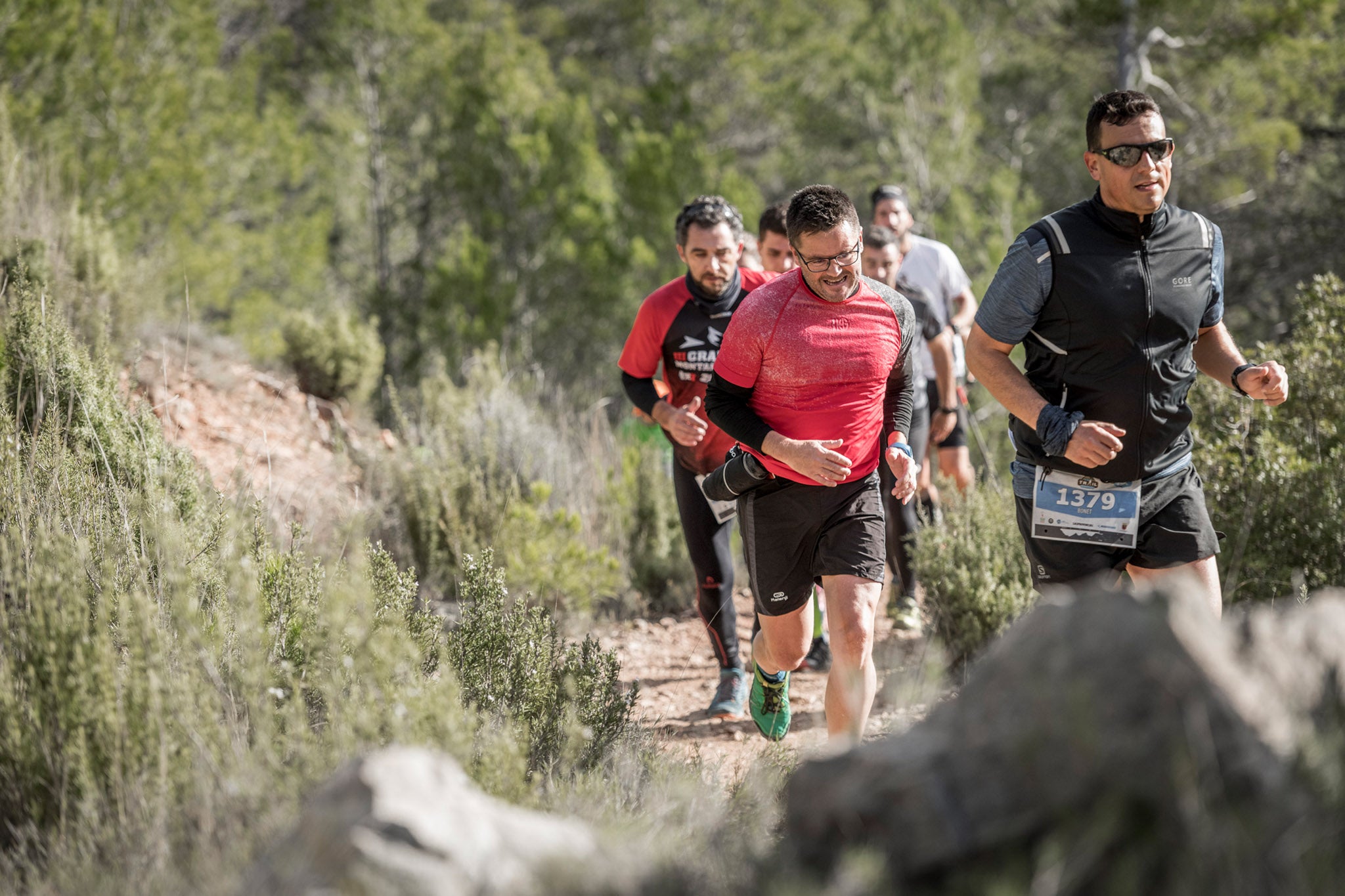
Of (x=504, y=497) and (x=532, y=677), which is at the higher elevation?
(x=532, y=677)

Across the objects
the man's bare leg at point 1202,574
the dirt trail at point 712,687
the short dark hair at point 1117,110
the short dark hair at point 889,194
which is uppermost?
the short dark hair at point 1117,110

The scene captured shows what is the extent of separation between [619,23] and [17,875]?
61.8 feet

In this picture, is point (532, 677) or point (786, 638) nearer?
point (532, 677)

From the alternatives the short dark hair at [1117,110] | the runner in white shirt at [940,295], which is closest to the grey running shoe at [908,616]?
the runner in white shirt at [940,295]

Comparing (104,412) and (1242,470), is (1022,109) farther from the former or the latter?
(104,412)

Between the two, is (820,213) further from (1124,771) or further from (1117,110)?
(1124,771)

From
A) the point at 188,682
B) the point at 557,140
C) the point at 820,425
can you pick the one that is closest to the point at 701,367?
the point at 820,425

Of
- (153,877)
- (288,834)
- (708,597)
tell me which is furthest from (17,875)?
(708,597)

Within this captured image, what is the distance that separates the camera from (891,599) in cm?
583

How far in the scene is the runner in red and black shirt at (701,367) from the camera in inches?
171

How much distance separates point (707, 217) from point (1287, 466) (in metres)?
2.68

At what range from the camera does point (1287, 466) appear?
14.7ft

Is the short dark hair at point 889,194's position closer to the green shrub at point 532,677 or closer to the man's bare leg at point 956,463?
the man's bare leg at point 956,463

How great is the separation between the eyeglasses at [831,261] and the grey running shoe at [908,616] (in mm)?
2569
